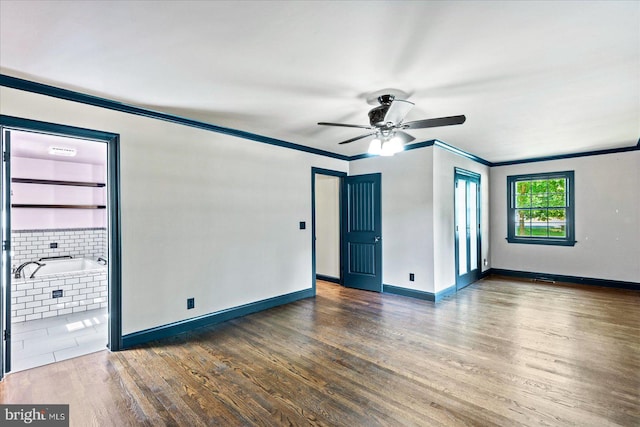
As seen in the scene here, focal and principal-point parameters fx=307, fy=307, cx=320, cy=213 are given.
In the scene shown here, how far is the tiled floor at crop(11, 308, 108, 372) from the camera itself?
2951 mm

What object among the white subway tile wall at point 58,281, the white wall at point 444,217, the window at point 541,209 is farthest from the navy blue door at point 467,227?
the white subway tile wall at point 58,281

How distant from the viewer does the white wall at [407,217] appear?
479cm

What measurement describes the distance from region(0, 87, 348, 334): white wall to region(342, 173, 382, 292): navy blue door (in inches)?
46.0

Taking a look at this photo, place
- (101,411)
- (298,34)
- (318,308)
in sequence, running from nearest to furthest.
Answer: (298,34) < (101,411) < (318,308)

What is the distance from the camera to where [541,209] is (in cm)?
632

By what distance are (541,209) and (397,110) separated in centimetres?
504

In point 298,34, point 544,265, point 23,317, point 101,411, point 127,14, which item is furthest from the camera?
point 544,265

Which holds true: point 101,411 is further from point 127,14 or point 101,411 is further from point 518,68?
point 518,68

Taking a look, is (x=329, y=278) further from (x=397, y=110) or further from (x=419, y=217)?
(x=397, y=110)

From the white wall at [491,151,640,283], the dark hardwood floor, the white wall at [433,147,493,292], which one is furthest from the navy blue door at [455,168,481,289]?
the dark hardwood floor

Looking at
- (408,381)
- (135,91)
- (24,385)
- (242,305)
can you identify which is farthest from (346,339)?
(135,91)

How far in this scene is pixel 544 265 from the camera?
6.25m

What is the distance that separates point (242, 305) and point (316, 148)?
8.90 feet

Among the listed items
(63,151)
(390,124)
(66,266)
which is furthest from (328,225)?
(66,266)
